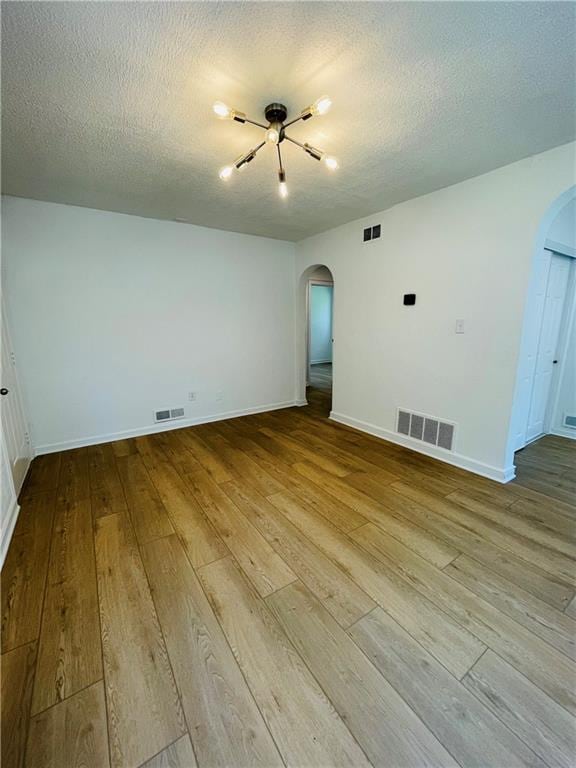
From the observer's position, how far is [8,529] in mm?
1972

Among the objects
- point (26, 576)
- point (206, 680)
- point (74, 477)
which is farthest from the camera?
point (74, 477)

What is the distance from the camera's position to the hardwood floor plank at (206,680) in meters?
0.99

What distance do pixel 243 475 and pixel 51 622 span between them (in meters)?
1.53

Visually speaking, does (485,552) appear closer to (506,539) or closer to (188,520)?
(506,539)

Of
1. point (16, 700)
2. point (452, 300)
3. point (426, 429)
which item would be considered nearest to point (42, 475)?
point (16, 700)

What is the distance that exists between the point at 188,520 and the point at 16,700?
1.07 meters

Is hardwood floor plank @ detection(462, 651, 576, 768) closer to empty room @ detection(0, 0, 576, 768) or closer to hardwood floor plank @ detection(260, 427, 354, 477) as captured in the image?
empty room @ detection(0, 0, 576, 768)

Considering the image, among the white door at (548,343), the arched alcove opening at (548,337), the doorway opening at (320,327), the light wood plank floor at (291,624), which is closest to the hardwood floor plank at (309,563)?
the light wood plank floor at (291,624)

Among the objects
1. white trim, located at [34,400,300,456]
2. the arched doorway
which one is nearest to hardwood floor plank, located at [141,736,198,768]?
white trim, located at [34,400,300,456]

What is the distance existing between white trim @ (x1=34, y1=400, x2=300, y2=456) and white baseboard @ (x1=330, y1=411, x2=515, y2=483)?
1307 mm

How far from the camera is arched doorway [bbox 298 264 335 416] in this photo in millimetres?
4742

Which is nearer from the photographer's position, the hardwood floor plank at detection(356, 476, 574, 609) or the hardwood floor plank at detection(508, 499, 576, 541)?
the hardwood floor plank at detection(356, 476, 574, 609)

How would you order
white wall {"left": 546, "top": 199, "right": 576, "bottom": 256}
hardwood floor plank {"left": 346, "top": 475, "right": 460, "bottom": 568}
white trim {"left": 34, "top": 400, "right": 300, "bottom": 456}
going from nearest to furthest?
hardwood floor plank {"left": 346, "top": 475, "right": 460, "bottom": 568}, white wall {"left": 546, "top": 199, "right": 576, "bottom": 256}, white trim {"left": 34, "top": 400, "right": 300, "bottom": 456}

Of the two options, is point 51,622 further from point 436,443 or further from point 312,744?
point 436,443
